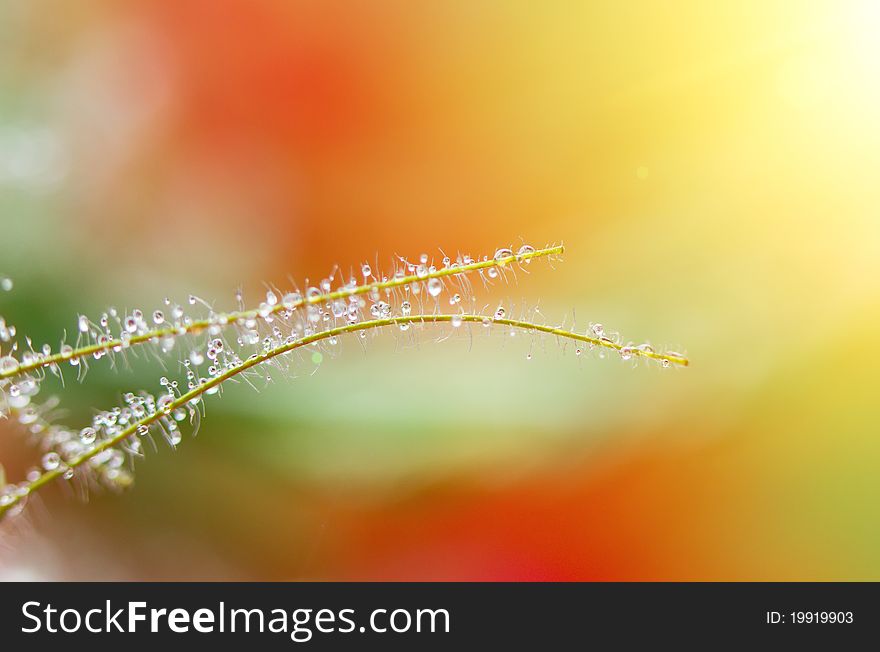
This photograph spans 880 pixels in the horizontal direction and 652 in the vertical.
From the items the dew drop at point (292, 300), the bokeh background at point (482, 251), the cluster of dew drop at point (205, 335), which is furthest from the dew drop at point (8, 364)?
the bokeh background at point (482, 251)

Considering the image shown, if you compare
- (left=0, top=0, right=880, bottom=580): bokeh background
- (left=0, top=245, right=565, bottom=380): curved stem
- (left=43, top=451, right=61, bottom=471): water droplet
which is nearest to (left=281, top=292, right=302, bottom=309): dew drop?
(left=0, top=245, right=565, bottom=380): curved stem

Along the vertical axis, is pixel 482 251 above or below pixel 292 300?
above

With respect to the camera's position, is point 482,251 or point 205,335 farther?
point 482,251

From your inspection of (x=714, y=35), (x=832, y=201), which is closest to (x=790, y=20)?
(x=714, y=35)

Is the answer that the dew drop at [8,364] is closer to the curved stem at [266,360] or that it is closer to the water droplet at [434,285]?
the curved stem at [266,360]

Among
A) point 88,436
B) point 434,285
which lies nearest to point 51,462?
point 88,436

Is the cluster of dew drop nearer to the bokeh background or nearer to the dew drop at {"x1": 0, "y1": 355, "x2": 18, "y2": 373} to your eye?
the dew drop at {"x1": 0, "y1": 355, "x2": 18, "y2": 373}

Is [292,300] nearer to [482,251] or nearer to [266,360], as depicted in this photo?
[266,360]

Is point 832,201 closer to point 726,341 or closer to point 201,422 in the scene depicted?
point 726,341
